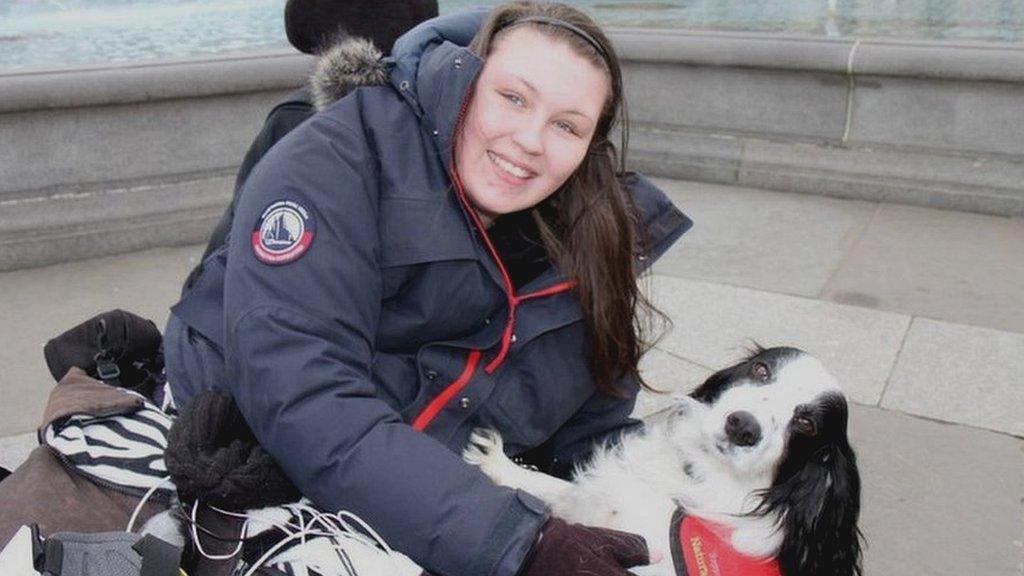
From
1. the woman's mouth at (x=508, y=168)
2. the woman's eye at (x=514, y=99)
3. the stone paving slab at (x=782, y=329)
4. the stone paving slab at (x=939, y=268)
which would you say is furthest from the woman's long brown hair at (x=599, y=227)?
the stone paving slab at (x=939, y=268)

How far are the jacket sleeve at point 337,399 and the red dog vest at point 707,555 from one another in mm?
574

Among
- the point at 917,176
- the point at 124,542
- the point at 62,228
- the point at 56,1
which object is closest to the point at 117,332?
the point at 124,542

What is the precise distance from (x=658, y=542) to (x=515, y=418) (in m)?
0.46

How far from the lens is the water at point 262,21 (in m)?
8.37

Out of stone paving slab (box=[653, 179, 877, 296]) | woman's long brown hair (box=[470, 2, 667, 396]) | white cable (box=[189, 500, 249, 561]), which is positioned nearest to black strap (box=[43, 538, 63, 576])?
white cable (box=[189, 500, 249, 561])

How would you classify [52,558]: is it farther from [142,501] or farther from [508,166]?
[508,166]

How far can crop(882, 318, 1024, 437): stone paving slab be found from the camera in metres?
4.15

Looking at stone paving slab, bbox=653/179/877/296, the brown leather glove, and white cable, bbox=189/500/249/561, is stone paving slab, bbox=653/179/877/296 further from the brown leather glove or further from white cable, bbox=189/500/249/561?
white cable, bbox=189/500/249/561

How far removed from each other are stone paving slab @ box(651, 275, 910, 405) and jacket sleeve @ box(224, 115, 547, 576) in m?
2.69

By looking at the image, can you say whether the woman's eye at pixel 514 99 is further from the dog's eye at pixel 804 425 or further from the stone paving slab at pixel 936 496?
the stone paving slab at pixel 936 496

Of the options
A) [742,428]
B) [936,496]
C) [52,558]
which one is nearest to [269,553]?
[52,558]

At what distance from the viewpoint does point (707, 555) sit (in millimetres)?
2438

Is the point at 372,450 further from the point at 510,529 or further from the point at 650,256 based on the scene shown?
the point at 650,256

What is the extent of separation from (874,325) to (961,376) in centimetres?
57
